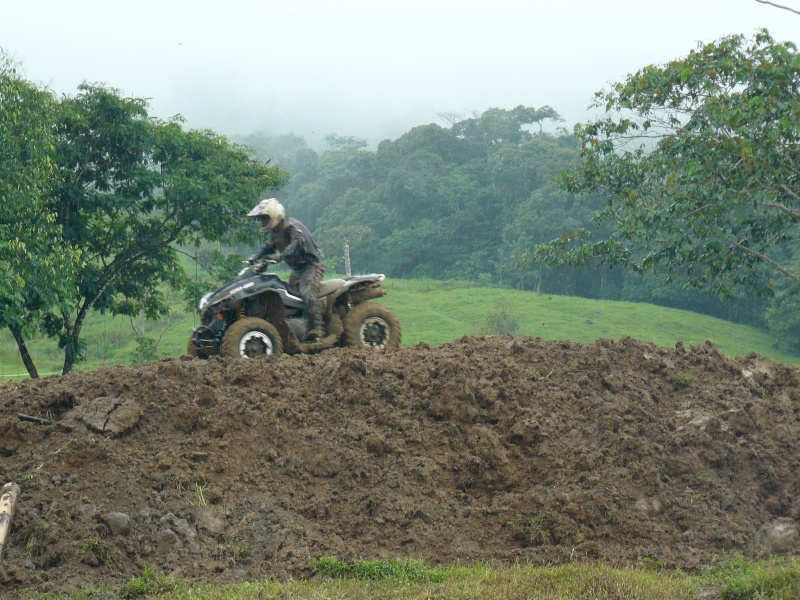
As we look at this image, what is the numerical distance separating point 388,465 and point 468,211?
43.5 metres

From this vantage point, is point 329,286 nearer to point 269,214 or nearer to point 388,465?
point 269,214

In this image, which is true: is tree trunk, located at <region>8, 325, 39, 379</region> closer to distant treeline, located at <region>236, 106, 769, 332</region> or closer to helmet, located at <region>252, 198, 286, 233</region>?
helmet, located at <region>252, 198, 286, 233</region>

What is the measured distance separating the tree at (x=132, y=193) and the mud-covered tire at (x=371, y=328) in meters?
9.32

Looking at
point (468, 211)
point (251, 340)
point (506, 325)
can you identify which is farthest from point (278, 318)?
point (468, 211)

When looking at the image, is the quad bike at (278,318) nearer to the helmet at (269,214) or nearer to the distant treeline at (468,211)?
the helmet at (269,214)

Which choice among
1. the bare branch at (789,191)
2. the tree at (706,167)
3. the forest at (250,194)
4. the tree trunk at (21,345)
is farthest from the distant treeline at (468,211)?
the bare branch at (789,191)

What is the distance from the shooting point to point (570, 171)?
611 inches

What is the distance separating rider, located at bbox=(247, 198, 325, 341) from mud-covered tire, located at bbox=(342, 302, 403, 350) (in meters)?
0.41

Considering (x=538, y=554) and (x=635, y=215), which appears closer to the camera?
(x=538, y=554)

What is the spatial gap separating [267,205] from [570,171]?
6427 millimetres

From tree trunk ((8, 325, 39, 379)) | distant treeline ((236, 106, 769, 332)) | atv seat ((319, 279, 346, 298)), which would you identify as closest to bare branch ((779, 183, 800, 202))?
atv seat ((319, 279, 346, 298))

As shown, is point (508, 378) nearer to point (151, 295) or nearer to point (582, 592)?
point (582, 592)

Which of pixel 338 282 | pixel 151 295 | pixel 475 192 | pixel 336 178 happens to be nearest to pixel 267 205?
pixel 338 282

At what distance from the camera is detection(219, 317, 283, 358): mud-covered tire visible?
1007cm
